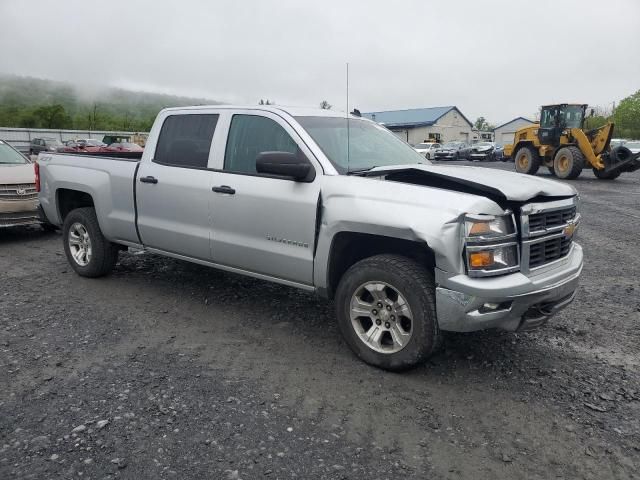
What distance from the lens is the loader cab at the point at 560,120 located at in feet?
65.9

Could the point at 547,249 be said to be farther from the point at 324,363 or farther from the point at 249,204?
the point at 249,204

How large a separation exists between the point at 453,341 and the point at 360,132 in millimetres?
2025

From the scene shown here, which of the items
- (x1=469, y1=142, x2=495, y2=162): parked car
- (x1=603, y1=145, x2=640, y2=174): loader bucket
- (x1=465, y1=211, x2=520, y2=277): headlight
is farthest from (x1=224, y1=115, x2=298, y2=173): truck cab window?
(x1=469, y1=142, x2=495, y2=162): parked car

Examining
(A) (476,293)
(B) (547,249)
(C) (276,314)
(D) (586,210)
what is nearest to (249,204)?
(C) (276,314)

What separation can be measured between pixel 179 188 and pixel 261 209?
3.43 ft

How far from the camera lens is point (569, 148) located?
19219 mm

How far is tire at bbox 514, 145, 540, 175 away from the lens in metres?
21.1

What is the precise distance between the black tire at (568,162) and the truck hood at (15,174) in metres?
17.0

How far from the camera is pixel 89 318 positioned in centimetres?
484

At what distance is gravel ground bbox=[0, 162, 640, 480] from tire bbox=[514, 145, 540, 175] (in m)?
16.8

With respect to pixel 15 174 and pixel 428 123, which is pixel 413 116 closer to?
pixel 428 123

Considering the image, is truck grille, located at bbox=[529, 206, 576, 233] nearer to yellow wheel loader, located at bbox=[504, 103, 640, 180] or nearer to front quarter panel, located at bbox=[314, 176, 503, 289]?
front quarter panel, located at bbox=[314, 176, 503, 289]

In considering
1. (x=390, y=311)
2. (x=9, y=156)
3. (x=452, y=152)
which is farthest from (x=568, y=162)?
(x=452, y=152)

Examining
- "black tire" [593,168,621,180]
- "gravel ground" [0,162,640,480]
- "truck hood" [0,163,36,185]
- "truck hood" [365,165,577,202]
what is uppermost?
"truck hood" [365,165,577,202]
